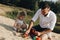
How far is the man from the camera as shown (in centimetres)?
528

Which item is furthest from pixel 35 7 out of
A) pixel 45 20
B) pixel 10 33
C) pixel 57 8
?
pixel 45 20

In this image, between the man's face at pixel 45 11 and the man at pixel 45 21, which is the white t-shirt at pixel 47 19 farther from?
the man's face at pixel 45 11

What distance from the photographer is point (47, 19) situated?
18.3ft

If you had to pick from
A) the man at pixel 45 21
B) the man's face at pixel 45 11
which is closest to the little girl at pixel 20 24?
the man at pixel 45 21

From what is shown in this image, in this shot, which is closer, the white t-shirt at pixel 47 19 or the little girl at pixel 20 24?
the white t-shirt at pixel 47 19

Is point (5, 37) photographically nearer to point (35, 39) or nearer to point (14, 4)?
point (35, 39)

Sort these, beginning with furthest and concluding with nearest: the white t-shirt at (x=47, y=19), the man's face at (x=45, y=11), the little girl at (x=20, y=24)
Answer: the little girl at (x=20, y=24) < the white t-shirt at (x=47, y=19) < the man's face at (x=45, y=11)

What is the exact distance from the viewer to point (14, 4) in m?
25.0

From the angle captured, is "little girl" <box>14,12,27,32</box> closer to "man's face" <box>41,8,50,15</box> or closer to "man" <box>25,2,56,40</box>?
"man" <box>25,2,56,40</box>

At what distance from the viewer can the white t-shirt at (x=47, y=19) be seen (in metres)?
5.37

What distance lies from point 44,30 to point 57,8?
18416 millimetres

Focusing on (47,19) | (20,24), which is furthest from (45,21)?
(20,24)

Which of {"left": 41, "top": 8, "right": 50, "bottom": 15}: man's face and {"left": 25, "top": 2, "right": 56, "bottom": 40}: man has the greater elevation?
{"left": 41, "top": 8, "right": 50, "bottom": 15}: man's face

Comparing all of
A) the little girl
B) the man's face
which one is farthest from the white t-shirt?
the little girl
